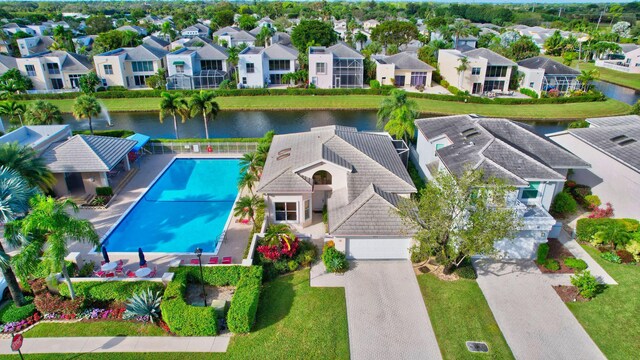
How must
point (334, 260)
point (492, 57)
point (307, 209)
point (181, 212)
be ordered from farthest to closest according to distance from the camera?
point (492, 57) < point (181, 212) < point (307, 209) < point (334, 260)

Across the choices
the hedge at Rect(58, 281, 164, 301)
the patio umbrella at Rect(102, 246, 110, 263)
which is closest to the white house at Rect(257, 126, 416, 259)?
the hedge at Rect(58, 281, 164, 301)

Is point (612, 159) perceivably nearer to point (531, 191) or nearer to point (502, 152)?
point (531, 191)

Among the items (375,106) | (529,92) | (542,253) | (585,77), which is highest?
(585,77)

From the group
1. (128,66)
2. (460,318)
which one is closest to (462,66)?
(460,318)

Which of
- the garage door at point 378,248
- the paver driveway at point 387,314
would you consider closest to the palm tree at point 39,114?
the garage door at point 378,248

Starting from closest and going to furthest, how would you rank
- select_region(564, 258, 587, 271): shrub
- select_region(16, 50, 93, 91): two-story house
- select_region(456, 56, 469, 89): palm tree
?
1. select_region(564, 258, 587, 271): shrub
2. select_region(456, 56, 469, 89): palm tree
3. select_region(16, 50, 93, 91): two-story house

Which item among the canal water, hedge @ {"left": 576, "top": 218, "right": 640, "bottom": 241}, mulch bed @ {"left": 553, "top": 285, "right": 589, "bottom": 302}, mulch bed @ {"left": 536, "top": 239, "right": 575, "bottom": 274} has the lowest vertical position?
mulch bed @ {"left": 553, "top": 285, "right": 589, "bottom": 302}

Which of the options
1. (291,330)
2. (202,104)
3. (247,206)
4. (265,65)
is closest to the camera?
(291,330)

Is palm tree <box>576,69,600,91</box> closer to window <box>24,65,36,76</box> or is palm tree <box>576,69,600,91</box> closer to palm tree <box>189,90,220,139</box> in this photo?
palm tree <box>189,90,220,139</box>
